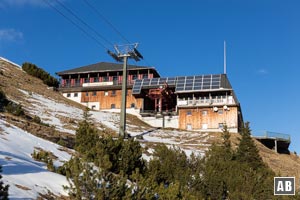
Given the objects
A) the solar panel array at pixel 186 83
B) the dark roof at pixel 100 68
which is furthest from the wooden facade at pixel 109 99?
the dark roof at pixel 100 68

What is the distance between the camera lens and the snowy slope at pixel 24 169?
10664 mm

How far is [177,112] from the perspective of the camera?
5741 centimetres

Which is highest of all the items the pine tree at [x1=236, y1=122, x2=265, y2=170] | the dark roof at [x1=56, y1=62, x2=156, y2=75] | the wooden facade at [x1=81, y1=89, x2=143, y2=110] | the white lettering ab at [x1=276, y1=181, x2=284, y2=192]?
the dark roof at [x1=56, y1=62, x2=156, y2=75]

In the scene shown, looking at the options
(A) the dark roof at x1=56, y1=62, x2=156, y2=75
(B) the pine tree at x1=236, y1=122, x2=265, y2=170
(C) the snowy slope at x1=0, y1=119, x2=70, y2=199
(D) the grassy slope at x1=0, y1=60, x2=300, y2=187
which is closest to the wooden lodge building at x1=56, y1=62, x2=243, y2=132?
(A) the dark roof at x1=56, y1=62, x2=156, y2=75

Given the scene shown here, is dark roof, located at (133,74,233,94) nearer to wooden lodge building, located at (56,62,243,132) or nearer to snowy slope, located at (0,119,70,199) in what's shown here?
wooden lodge building, located at (56,62,243,132)

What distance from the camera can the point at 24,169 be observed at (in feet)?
41.2

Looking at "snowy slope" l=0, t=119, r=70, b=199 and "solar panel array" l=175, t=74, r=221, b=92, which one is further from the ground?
"solar panel array" l=175, t=74, r=221, b=92

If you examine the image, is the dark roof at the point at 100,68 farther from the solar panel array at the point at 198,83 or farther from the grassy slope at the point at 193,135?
the solar panel array at the point at 198,83

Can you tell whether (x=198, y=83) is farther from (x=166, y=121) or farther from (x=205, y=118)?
(x=166, y=121)

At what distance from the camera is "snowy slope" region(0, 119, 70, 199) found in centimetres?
1066

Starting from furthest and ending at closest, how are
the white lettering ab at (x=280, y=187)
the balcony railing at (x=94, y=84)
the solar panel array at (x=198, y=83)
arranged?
the balcony railing at (x=94, y=84) → the solar panel array at (x=198, y=83) → the white lettering ab at (x=280, y=187)

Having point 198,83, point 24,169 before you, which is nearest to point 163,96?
point 198,83

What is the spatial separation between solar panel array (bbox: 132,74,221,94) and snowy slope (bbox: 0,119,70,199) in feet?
133

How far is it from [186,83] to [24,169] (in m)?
47.6
